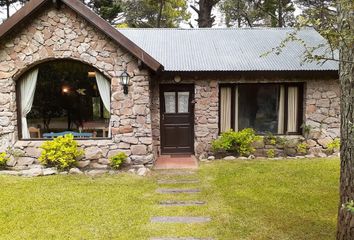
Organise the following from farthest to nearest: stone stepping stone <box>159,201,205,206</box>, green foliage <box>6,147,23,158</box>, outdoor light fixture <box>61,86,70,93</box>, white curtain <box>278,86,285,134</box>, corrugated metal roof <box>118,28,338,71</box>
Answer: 1. white curtain <box>278,86,285,134</box>
2. corrugated metal roof <box>118,28,338,71</box>
3. outdoor light fixture <box>61,86,70,93</box>
4. green foliage <box>6,147,23,158</box>
5. stone stepping stone <box>159,201,205,206</box>

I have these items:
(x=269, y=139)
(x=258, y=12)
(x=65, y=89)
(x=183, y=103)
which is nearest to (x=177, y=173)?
(x=183, y=103)

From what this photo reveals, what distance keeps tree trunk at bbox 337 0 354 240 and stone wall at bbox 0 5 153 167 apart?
5.31 meters

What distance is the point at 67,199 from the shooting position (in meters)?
6.43

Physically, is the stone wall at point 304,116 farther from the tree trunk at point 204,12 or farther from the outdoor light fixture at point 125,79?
the tree trunk at point 204,12

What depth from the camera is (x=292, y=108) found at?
33.9 ft

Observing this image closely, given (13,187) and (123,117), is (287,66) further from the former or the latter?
(13,187)

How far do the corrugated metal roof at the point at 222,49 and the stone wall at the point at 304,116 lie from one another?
0.44m

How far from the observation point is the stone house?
827 cm

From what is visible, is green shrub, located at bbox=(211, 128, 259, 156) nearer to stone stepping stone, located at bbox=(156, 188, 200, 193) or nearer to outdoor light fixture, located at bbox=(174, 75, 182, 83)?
outdoor light fixture, located at bbox=(174, 75, 182, 83)

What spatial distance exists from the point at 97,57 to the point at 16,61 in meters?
2.00

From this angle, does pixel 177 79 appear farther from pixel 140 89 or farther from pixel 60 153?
pixel 60 153

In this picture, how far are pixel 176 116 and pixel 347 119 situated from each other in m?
6.52

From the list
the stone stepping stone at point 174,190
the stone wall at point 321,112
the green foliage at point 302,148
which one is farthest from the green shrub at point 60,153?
the stone wall at point 321,112

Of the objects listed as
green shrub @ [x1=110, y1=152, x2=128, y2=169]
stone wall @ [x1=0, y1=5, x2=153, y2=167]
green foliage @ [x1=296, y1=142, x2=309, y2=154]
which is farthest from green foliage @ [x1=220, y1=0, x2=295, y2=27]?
green shrub @ [x1=110, y1=152, x2=128, y2=169]
